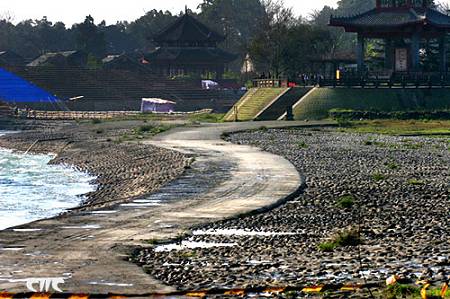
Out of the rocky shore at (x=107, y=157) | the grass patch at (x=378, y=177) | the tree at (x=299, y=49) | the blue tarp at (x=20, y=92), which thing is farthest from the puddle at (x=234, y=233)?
the blue tarp at (x=20, y=92)

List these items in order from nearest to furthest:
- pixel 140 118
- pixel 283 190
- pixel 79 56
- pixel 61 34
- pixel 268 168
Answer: pixel 283 190
pixel 268 168
pixel 140 118
pixel 79 56
pixel 61 34

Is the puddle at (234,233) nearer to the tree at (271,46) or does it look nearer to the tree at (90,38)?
the tree at (271,46)

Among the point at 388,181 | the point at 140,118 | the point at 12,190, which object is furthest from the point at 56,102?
the point at 388,181

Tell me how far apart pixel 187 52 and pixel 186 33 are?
2.40 m

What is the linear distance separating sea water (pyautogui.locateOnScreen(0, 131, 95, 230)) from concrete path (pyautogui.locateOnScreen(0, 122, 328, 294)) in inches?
154

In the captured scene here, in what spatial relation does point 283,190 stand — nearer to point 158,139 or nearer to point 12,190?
point 12,190

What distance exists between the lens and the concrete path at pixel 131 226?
19.0 metres

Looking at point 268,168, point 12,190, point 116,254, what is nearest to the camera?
point 116,254

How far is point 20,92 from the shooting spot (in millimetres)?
113062

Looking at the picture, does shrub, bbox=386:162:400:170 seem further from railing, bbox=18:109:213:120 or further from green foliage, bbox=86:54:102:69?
green foliage, bbox=86:54:102:69

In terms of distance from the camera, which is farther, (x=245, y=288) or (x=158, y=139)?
(x=158, y=139)

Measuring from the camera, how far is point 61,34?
194375 mm

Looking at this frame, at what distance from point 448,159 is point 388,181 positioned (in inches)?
386

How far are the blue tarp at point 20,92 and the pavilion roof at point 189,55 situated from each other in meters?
20.9
